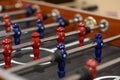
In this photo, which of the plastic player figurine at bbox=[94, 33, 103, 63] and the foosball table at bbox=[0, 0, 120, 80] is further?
the plastic player figurine at bbox=[94, 33, 103, 63]

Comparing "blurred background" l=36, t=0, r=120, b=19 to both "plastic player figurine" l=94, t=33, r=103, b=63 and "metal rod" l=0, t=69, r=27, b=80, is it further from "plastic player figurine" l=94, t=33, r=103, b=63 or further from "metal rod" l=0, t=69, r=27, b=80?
"metal rod" l=0, t=69, r=27, b=80

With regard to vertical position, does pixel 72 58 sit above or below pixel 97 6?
above

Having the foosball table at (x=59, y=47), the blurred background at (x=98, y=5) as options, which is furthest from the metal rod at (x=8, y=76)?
the blurred background at (x=98, y=5)

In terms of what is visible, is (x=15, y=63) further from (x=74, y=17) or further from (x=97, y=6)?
(x=97, y=6)

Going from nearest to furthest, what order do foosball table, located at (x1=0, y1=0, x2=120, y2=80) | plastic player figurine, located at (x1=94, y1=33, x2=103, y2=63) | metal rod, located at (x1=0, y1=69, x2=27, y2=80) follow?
metal rod, located at (x1=0, y1=69, x2=27, y2=80) < foosball table, located at (x1=0, y1=0, x2=120, y2=80) < plastic player figurine, located at (x1=94, y1=33, x2=103, y2=63)

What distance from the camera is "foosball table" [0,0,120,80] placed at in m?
0.84

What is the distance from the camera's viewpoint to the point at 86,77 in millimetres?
703

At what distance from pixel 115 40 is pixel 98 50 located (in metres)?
0.18

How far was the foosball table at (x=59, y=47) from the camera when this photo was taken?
835 mm

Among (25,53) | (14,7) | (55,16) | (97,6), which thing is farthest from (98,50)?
(97,6)

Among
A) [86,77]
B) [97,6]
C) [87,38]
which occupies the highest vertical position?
[86,77]

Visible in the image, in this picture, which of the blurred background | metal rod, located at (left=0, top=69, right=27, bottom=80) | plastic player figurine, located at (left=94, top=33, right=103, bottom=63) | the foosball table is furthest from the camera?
the blurred background

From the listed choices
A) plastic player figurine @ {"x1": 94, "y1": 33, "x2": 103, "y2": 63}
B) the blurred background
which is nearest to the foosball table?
plastic player figurine @ {"x1": 94, "y1": 33, "x2": 103, "y2": 63}

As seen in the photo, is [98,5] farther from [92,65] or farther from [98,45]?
[92,65]
